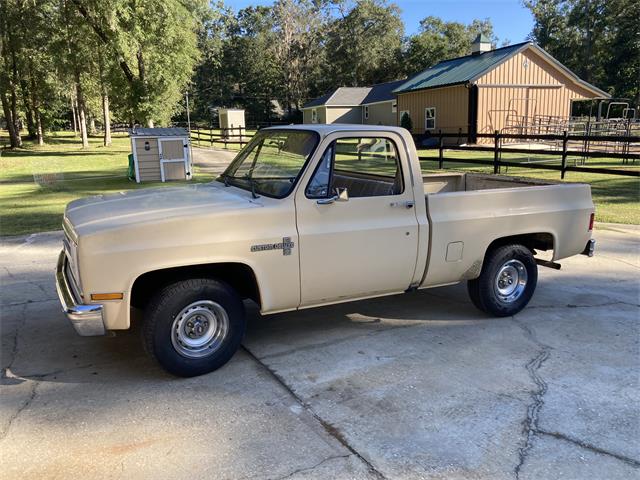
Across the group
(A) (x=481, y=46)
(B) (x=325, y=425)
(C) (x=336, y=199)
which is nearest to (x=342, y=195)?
(C) (x=336, y=199)

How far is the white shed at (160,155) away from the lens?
16203 millimetres

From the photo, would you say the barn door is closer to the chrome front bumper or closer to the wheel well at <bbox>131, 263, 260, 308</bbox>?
the wheel well at <bbox>131, 263, 260, 308</bbox>

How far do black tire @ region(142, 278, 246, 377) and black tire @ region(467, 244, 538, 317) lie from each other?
93.9 inches

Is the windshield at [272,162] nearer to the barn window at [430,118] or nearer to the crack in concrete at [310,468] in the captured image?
the crack in concrete at [310,468]

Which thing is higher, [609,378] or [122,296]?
[122,296]

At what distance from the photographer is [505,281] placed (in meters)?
5.34

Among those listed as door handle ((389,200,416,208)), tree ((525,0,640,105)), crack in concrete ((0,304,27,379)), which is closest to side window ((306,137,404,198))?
door handle ((389,200,416,208))

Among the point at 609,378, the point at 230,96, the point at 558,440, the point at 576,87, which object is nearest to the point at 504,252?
the point at 609,378

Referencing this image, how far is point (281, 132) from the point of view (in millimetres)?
4910

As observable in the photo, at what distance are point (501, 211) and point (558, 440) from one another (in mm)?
2296

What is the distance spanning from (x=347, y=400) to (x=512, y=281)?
2.49 m

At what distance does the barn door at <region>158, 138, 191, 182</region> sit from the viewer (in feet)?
53.8

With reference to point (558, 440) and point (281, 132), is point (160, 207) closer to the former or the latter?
point (281, 132)

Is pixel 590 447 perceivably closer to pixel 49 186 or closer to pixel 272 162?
pixel 272 162
